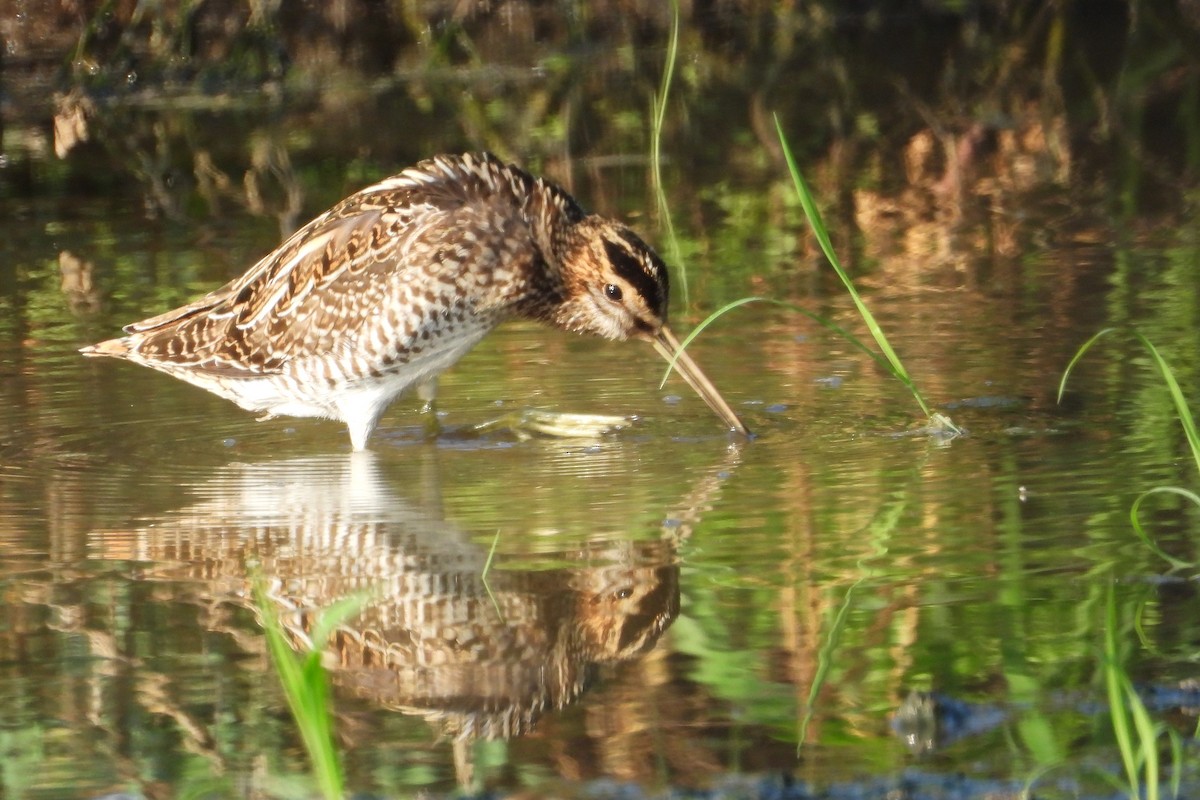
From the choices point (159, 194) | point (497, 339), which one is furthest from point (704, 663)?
point (159, 194)

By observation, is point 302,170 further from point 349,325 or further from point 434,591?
point 434,591

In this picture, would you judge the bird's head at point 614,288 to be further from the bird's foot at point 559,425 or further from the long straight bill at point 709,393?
the bird's foot at point 559,425

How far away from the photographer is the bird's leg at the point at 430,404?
788 centimetres

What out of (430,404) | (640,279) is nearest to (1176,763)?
(640,279)

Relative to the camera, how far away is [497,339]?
9383 mm

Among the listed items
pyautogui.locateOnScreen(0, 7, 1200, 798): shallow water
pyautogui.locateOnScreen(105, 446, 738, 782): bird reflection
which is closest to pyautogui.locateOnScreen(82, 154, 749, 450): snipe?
pyautogui.locateOnScreen(0, 7, 1200, 798): shallow water

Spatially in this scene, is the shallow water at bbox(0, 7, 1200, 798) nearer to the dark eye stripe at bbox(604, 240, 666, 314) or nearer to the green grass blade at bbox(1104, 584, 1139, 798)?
the green grass blade at bbox(1104, 584, 1139, 798)

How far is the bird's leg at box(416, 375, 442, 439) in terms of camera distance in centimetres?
788

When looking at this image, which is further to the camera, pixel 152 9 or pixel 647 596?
pixel 152 9

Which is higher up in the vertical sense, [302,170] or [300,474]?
[302,170]

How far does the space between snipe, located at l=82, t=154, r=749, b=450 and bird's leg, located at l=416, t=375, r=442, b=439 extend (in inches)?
0.9

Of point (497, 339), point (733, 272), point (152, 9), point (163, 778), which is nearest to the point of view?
point (163, 778)

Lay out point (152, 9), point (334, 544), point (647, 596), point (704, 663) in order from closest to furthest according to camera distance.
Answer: point (704, 663), point (647, 596), point (334, 544), point (152, 9)

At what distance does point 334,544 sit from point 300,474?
1.21 m
